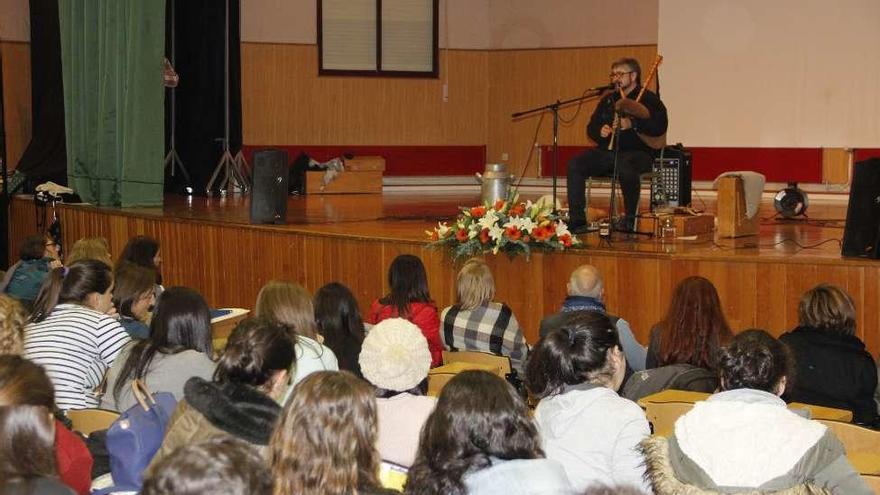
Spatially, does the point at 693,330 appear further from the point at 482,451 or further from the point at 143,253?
the point at 143,253

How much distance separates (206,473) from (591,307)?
4064 millimetres

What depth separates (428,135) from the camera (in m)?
16.5

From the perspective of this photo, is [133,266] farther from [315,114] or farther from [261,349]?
[315,114]

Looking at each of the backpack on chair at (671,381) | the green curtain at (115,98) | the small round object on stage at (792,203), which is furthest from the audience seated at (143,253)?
the small round object on stage at (792,203)

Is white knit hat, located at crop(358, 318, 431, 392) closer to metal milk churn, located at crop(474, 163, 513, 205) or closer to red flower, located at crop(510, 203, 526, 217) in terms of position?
red flower, located at crop(510, 203, 526, 217)

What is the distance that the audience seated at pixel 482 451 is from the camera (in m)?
2.62

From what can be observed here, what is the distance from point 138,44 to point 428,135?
5.84 m

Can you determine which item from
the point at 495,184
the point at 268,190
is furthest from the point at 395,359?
the point at 495,184

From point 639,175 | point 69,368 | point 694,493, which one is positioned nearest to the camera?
point 694,493

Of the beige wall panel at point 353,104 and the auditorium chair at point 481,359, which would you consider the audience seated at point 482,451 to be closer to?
the auditorium chair at point 481,359

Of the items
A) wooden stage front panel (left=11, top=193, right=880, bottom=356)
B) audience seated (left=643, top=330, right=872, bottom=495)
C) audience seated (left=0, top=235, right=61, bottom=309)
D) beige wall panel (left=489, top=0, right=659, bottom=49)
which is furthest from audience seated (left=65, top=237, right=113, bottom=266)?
beige wall panel (left=489, top=0, right=659, bottom=49)

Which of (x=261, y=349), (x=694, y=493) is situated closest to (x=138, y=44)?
(x=261, y=349)

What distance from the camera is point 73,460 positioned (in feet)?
10.6

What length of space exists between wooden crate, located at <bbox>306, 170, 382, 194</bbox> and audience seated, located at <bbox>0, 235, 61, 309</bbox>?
23.6ft
